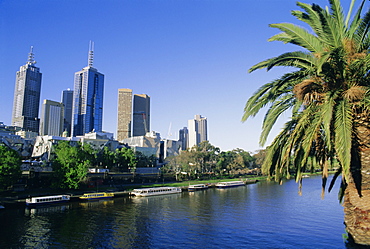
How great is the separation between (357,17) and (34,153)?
396 ft

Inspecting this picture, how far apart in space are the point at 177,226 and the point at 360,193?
32.0 m

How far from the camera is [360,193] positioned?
10.5 metres

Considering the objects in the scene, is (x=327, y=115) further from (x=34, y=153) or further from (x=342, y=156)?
(x=34, y=153)

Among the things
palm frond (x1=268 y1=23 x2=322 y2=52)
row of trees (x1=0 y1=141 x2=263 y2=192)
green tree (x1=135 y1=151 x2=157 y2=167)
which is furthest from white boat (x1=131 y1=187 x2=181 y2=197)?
palm frond (x1=268 y1=23 x2=322 y2=52)

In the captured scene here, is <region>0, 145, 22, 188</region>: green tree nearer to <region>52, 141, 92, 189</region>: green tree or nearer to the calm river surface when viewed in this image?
<region>52, 141, 92, 189</region>: green tree

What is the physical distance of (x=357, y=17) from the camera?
11492mm

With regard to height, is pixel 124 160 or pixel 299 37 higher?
pixel 299 37

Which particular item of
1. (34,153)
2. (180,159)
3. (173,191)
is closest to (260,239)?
(173,191)

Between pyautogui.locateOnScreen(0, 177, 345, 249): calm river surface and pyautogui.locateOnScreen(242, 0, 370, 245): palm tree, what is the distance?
20.2 m

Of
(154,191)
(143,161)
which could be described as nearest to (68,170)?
(154,191)

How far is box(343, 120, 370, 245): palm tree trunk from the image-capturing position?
→ 1030 centimetres

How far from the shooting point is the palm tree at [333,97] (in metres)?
10.3

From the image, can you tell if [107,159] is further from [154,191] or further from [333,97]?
[333,97]

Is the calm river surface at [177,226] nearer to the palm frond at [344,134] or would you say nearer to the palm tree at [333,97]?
the palm tree at [333,97]
